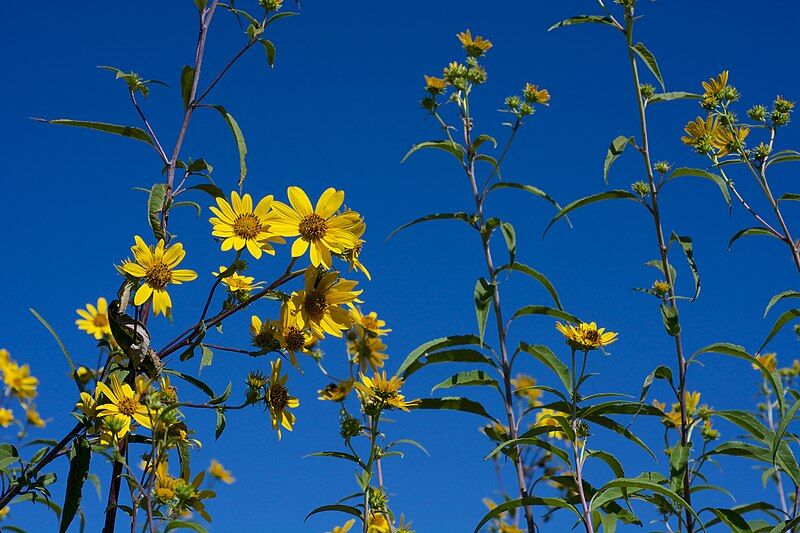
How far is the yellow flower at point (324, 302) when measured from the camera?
175cm

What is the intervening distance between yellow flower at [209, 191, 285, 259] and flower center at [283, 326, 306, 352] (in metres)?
0.19

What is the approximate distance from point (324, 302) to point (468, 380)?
0.69 m

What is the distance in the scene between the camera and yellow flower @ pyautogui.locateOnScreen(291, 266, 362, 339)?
175 centimetres

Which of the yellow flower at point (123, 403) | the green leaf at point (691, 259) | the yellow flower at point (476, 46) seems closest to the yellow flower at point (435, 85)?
the yellow flower at point (476, 46)

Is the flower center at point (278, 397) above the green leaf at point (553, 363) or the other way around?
the other way around

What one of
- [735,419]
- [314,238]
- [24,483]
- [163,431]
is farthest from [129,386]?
[735,419]

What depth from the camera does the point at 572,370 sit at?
2.32 meters

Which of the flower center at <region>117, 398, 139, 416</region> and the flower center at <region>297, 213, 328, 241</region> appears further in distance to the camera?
the flower center at <region>297, 213, 328, 241</region>

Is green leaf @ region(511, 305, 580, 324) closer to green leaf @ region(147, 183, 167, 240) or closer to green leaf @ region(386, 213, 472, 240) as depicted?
green leaf @ region(386, 213, 472, 240)

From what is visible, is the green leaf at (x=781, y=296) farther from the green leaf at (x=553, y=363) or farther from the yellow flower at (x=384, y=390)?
the yellow flower at (x=384, y=390)

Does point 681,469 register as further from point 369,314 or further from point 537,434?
point 369,314

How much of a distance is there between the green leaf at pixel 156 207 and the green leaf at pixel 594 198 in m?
1.33

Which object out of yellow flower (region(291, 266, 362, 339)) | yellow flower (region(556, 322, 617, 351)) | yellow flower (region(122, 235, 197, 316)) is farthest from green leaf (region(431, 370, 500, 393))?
yellow flower (region(122, 235, 197, 316))

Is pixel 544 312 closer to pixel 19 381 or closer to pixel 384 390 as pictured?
pixel 384 390
